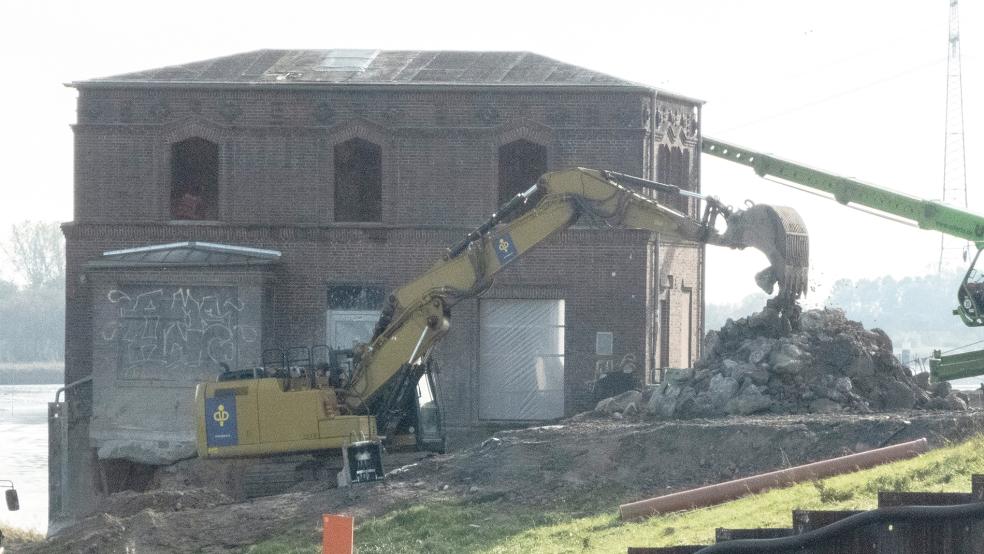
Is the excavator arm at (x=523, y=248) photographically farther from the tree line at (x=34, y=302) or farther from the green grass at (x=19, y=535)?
the tree line at (x=34, y=302)

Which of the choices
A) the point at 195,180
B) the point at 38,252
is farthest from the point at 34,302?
the point at 195,180

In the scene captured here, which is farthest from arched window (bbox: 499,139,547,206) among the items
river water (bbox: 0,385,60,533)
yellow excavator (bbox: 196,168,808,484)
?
river water (bbox: 0,385,60,533)

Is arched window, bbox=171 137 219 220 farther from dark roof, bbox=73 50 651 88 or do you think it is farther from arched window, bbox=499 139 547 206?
arched window, bbox=499 139 547 206

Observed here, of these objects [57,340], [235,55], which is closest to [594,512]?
[235,55]

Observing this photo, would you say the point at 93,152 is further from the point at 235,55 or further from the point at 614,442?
the point at 614,442

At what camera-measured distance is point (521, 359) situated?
35.1 meters

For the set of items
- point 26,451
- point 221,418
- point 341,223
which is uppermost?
point 341,223

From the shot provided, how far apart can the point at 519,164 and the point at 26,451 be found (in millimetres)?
30012

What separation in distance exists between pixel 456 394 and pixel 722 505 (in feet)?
63.5

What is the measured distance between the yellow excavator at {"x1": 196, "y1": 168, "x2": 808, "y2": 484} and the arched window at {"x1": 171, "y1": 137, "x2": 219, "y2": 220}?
1180cm

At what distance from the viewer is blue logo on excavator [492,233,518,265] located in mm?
24656

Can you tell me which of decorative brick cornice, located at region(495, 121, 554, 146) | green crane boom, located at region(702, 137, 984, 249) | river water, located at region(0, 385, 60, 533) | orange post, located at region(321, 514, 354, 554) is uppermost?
decorative brick cornice, located at region(495, 121, 554, 146)

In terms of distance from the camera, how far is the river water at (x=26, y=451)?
1624 inches

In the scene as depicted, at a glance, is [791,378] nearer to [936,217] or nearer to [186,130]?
[936,217]
